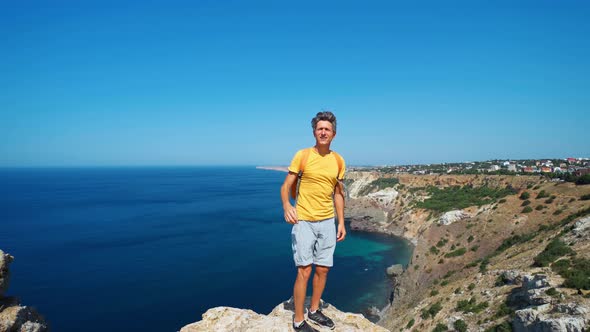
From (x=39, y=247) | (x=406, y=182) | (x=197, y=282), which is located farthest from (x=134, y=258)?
(x=406, y=182)

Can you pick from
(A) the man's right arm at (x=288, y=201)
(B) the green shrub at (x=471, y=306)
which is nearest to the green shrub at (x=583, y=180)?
(B) the green shrub at (x=471, y=306)

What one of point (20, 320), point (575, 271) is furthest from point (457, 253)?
point (20, 320)

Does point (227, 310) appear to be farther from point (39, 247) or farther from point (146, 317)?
point (39, 247)

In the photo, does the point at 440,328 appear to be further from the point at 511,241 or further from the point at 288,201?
the point at 511,241

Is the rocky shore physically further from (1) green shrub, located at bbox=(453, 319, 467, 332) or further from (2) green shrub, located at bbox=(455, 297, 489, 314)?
(2) green shrub, located at bbox=(455, 297, 489, 314)

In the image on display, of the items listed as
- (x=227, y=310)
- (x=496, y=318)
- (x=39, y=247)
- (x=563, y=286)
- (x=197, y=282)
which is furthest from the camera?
(x=39, y=247)

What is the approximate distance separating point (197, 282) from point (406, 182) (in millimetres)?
60990

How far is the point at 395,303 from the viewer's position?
Answer: 30406 mm

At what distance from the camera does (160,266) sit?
43.7 meters

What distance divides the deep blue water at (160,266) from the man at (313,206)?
29142 millimetres

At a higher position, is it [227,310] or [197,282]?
[227,310]

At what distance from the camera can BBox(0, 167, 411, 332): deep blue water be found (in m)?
32.1

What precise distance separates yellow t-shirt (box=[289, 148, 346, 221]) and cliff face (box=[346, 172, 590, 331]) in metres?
12.6

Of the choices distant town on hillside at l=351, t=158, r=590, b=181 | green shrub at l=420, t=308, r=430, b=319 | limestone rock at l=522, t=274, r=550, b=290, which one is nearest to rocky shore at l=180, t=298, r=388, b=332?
limestone rock at l=522, t=274, r=550, b=290
